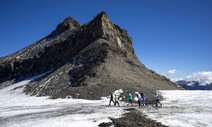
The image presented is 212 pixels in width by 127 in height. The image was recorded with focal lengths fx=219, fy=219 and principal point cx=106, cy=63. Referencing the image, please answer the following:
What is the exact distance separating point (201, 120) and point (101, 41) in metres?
69.0

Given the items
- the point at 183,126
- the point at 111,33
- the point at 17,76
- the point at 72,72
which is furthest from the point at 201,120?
the point at 17,76

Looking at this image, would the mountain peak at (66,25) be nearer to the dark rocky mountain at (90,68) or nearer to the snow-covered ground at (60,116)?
the dark rocky mountain at (90,68)

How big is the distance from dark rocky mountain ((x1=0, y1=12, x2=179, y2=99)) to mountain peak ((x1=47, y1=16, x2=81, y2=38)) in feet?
102

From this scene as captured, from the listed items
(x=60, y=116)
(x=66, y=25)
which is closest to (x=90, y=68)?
(x=60, y=116)

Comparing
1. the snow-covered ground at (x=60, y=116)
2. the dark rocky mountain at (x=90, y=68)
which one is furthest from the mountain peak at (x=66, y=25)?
the snow-covered ground at (x=60, y=116)

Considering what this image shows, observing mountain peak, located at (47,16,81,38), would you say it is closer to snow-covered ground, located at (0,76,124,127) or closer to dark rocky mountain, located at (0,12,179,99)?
dark rocky mountain, located at (0,12,179,99)

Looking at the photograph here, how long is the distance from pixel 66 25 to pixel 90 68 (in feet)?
324

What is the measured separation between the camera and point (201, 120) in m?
21.8

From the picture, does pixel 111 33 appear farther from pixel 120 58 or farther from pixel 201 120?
pixel 201 120

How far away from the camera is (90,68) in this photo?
68.4 m

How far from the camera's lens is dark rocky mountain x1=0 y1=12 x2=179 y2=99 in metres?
54.9

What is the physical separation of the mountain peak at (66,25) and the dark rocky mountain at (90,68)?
1221 inches

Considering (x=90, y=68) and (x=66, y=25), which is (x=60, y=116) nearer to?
(x=90, y=68)

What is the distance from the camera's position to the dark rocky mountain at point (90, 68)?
5494cm
